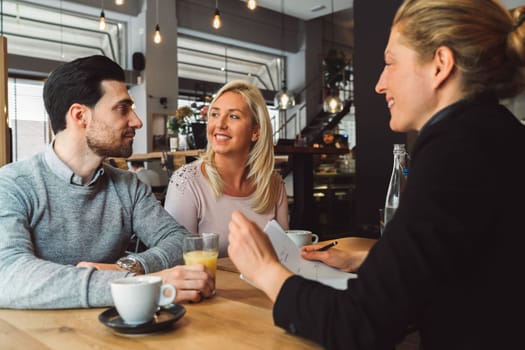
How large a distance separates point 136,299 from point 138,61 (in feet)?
28.5

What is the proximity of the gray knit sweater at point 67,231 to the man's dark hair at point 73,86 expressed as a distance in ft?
0.52

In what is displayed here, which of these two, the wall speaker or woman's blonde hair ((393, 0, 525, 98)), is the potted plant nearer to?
the wall speaker

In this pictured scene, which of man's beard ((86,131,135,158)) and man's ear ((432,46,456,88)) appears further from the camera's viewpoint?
man's beard ((86,131,135,158))

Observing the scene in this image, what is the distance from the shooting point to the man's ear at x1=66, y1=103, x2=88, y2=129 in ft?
5.45


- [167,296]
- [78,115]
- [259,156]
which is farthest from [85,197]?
[259,156]

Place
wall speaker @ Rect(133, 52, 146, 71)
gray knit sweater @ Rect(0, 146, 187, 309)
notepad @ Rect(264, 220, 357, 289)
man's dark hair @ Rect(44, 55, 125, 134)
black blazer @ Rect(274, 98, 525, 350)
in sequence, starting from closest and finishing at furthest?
black blazer @ Rect(274, 98, 525, 350) → gray knit sweater @ Rect(0, 146, 187, 309) → notepad @ Rect(264, 220, 357, 289) → man's dark hair @ Rect(44, 55, 125, 134) → wall speaker @ Rect(133, 52, 146, 71)

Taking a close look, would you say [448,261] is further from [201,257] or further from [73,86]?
[73,86]

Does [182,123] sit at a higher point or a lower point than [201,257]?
higher

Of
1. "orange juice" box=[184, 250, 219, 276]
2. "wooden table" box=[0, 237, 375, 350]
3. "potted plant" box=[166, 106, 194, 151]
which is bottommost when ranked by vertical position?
"wooden table" box=[0, 237, 375, 350]

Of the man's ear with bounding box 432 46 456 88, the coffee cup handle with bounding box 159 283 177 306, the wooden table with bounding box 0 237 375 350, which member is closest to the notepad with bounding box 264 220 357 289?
the wooden table with bounding box 0 237 375 350

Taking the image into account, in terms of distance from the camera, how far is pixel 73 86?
165 centimetres

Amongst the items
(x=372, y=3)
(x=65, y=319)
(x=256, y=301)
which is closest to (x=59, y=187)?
(x=65, y=319)

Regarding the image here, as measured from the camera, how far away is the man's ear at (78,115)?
1662 millimetres

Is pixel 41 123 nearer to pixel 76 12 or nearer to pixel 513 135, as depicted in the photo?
pixel 76 12
